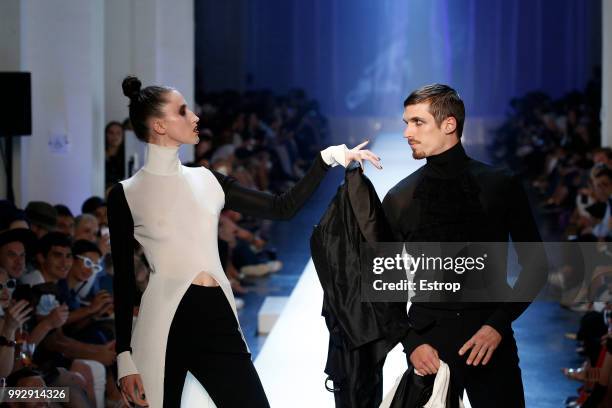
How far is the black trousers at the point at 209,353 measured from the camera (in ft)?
9.46

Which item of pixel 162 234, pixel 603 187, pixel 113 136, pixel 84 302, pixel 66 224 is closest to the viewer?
pixel 162 234

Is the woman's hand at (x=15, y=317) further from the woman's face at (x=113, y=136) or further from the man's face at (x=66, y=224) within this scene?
the woman's face at (x=113, y=136)

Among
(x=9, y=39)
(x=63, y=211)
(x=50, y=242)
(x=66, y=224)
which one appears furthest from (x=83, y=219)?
(x=9, y=39)

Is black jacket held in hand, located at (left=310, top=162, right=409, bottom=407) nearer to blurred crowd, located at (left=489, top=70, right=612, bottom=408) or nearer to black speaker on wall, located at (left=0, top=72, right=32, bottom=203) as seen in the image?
blurred crowd, located at (left=489, top=70, right=612, bottom=408)

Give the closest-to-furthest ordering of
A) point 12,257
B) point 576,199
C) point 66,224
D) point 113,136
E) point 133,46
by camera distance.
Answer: point 12,257 < point 66,224 < point 113,136 < point 576,199 < point 133,46

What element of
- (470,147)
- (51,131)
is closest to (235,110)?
(470,147)

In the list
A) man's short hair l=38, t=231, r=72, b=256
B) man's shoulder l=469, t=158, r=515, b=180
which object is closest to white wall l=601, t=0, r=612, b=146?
man's short hair l=38, t=231, r=72, b=256

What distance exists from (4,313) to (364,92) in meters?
15.9

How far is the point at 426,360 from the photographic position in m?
2.87

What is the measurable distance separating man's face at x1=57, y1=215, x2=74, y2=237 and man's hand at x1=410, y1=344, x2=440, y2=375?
13.9 ft

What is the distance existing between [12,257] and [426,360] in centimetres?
285

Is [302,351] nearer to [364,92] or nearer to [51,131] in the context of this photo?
[51,131]

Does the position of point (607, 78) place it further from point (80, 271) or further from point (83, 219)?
point (80, 271)

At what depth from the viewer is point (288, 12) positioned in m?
19.9
